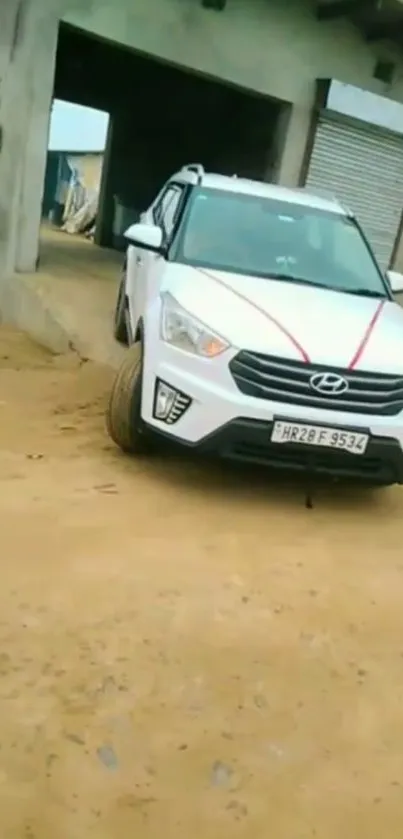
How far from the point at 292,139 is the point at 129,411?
24.9 feet

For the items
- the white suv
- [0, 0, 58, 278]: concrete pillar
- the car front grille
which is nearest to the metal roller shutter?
[0, 0, 58, 278]: concrete pillar

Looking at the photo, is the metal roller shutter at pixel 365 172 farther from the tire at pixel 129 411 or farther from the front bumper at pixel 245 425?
the front bumper at pixel 245 425

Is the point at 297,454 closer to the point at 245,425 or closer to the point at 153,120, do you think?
the point at 245,425

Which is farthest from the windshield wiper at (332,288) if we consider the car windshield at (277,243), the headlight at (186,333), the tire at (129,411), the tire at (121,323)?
the tire at (121,323)

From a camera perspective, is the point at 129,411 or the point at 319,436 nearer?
the point at 319,436

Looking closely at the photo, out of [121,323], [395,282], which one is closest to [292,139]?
[121,323]

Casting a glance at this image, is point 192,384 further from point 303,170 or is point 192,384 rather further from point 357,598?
point 303,170

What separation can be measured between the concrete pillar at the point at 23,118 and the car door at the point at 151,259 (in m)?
2.20

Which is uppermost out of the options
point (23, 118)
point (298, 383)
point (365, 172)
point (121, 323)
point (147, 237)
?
point (365, 172)

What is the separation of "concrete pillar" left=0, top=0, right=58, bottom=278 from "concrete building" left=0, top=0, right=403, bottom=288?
0.01 meters

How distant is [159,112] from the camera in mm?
14086

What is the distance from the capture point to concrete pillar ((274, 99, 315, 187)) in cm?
1075

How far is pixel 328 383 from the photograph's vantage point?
4062 millimetres

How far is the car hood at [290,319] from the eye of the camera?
4.08 m
